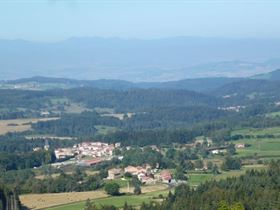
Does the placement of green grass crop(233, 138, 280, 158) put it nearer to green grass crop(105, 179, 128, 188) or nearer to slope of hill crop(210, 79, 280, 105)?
green grass crop(105, 179, 128, 188)

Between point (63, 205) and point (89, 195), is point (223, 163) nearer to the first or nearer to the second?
point (89, 195)

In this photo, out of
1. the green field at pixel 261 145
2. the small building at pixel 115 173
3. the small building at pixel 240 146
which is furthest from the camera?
the small building at pixel 240 146

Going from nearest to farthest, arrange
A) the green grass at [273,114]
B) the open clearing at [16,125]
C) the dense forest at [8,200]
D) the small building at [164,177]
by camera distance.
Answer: the dense forest at [8,200], the small building at [164,177], the open clearing at [16,125], the green grass at [273,114]

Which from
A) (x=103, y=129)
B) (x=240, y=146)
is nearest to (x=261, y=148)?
(x=240, y=146)

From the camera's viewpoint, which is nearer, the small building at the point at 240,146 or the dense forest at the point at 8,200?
the dense forest at the point at 8,200

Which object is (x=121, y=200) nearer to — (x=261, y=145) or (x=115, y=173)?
(x=115, y=173)

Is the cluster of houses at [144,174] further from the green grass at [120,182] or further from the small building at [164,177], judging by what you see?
the green grass at [120,182]

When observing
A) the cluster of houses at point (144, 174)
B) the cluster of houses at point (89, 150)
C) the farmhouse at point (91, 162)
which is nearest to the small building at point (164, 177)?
the cluster of houses at point (144, 174)
